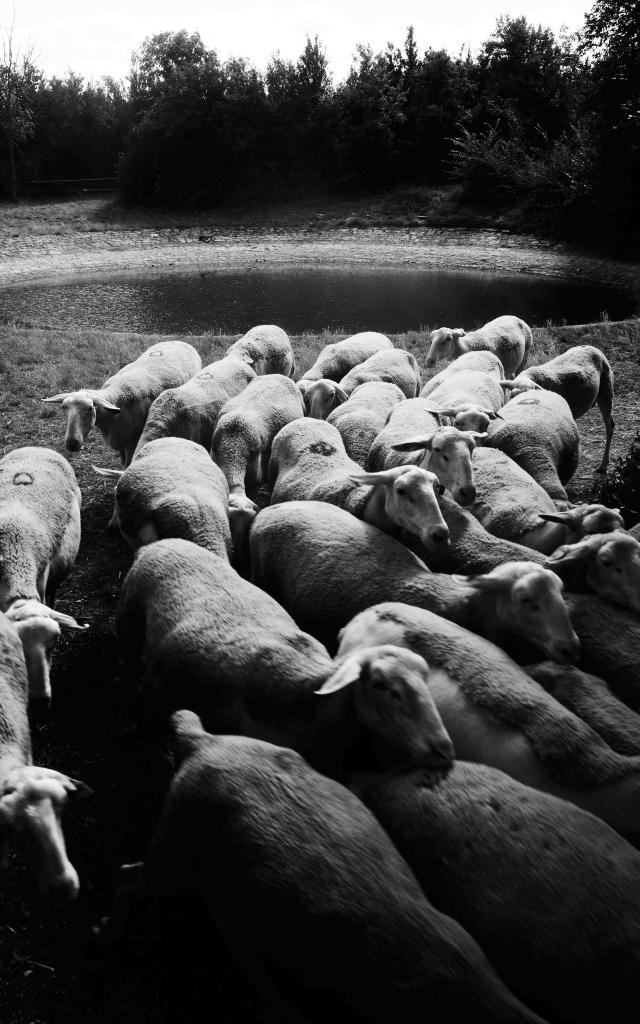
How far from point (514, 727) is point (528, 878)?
968 mm

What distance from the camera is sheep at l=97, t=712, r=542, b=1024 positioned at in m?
3.17

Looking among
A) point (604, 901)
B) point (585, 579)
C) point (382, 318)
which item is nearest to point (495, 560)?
point (585, 579)

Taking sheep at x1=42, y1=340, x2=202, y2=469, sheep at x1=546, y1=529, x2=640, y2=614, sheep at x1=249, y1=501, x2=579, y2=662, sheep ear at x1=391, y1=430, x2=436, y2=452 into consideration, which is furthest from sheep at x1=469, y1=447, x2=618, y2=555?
sheep at x1=42, y1=340, x2=202, y2=469

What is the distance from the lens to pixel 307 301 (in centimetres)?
2386

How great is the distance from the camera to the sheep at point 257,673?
429cm

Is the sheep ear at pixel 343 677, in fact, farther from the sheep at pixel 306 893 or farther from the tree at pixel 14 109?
the tree at pixel 14 109

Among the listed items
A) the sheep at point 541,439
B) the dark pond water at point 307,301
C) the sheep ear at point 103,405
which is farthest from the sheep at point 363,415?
the dark pond water at point 307,301

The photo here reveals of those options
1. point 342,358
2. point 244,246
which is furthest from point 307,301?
point 342,358

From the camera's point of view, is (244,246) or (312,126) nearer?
(244,246)

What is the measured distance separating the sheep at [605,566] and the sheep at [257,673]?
5.83 feet

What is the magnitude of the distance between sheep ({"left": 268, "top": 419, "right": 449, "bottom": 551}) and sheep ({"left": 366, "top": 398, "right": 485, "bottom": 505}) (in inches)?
14.6

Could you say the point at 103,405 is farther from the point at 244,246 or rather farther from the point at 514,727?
the point at 244,246

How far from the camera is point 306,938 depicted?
3322 mm

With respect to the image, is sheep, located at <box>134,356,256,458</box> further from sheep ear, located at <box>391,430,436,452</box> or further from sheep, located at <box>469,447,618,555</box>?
Result: sheep, located at <box>469,447,618,555</box>
